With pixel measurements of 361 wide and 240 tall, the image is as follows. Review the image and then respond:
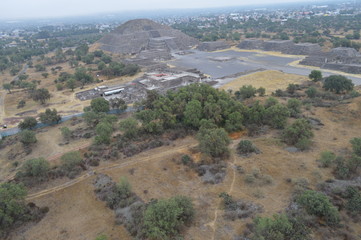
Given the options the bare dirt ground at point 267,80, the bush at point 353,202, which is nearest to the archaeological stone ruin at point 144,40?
the bare dirt ground at point 267,80

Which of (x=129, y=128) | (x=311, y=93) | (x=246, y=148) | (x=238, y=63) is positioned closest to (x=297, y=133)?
(x=246, y=148)

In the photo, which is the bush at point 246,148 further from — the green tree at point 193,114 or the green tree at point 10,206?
the green tree at point 10,206

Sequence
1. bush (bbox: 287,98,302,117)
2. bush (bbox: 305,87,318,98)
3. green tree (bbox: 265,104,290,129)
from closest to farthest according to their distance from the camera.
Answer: green tree (bbox: 265,104,290,129)
bush (bbox: 287,98,302,117)
bush (bbox: 305,87,318,98)

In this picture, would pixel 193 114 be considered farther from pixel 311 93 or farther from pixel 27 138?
pixel 311 93

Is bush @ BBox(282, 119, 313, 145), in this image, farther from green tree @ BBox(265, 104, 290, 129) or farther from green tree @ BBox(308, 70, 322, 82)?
green tree @ BBox(308, 70, 322, 82)

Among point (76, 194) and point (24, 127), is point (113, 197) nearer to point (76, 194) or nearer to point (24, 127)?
point (76, 194)

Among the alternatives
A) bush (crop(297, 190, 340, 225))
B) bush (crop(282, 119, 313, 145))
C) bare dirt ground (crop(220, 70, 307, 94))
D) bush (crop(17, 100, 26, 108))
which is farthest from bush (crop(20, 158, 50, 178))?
bare dirt ground (crop(220, 70, 307, 94))
